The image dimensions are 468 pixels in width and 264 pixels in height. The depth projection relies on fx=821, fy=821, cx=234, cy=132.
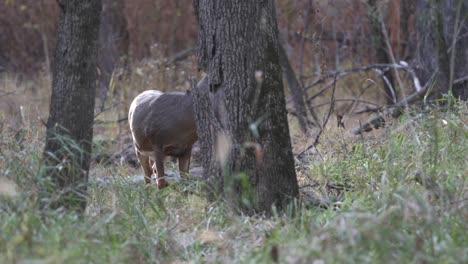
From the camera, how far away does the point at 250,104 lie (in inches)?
201

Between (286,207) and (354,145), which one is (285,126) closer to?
(286,207)

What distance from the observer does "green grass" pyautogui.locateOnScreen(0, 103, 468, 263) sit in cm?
387

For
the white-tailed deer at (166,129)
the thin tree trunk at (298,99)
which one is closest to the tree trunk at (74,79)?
the white-tailed deer at (166,129)

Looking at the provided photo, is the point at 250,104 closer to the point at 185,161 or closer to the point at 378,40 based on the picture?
the point at 185,161

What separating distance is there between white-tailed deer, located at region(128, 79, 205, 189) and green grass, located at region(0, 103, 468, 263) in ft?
4.50

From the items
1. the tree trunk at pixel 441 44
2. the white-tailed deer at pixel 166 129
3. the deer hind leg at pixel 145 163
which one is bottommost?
the deer hind leg at pixel 145 163

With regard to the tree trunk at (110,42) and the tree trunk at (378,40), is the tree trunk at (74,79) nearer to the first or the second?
the tree trunk at (378,40)

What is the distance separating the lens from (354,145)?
689 centimetres

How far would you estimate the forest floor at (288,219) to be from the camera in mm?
3875

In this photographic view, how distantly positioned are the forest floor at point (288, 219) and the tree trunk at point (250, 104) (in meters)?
0.19

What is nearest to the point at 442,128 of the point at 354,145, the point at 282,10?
the point at 354,145

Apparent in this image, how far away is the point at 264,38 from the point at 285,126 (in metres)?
0.57

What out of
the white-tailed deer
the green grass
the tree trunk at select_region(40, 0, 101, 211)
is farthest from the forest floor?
the white-tailed deer

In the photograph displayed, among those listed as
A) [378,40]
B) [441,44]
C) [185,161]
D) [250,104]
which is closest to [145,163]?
[185,161]
